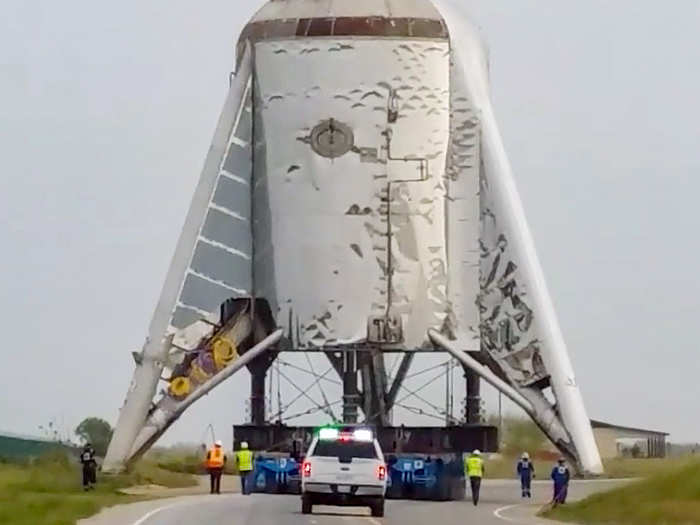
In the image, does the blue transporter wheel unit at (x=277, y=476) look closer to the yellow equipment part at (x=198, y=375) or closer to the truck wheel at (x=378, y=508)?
the yellow equipment part at (x=198, y=375)

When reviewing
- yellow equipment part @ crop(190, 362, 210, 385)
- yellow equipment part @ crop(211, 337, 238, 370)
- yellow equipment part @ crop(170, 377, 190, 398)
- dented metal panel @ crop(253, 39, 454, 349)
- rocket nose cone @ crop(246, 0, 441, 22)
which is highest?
rocket nose cone @ crop(246, 0, 441, 22)

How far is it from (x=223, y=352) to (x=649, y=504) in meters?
24.9

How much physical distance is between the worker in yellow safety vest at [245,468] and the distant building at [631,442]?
52.5 metres

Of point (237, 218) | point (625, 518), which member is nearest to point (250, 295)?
point (237, 218)

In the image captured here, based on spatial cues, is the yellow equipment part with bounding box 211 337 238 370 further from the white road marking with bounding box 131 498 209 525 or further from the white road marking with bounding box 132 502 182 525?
the white road marking with bounding box 132 502 182 525

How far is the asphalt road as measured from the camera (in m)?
40.7

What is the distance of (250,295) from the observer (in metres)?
66.7

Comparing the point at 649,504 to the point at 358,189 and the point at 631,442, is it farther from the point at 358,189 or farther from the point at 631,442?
the point at 631,442

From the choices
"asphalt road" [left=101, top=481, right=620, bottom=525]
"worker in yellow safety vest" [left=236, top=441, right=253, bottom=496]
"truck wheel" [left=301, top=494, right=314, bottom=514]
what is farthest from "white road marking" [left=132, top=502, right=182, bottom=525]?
"worker in yellow safety vest" [left=236, top=441, right=253, bottom=496]

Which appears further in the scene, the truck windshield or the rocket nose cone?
the rocket nose cone

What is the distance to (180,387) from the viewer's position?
66.9 meters

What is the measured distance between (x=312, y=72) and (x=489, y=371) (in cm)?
984

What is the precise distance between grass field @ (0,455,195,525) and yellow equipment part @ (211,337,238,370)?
4017 mm

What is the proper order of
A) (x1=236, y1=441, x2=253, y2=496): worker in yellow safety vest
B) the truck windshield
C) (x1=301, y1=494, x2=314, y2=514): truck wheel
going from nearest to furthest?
the truck windshield, (x1=301, y1=494, x2=314, y2=514): truck wheel, (x1=236, y1=441, x2=253, y2=496): worker in yellow safety vest
